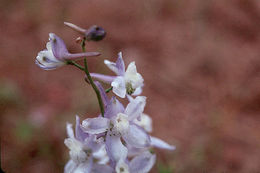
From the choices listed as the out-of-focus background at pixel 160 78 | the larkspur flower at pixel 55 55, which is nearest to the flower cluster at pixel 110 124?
the larkspur flower at pixel 55 55

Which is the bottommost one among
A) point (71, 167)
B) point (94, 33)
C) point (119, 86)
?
point (71, 167)

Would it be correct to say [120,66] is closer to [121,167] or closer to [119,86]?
[119,86]

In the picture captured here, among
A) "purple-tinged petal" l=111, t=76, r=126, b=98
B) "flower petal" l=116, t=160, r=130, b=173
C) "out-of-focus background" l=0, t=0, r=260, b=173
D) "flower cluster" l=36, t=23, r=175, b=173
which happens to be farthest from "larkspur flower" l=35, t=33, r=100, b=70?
"out-of-focus background" l=0, t=0, r=260, b=173

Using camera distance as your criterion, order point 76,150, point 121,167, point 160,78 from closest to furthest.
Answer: point 121,167 → point 76,150 → point 160,78

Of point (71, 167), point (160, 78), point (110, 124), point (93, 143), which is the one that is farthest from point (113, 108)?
point (160, 78)

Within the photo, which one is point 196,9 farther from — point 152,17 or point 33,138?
point 33,138

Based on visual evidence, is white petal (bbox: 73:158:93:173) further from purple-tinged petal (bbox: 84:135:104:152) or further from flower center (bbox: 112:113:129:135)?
flower center (bbox: 112:113:129:135)
